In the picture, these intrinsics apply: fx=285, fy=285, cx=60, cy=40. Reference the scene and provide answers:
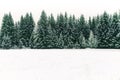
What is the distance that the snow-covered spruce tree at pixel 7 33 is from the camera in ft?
213

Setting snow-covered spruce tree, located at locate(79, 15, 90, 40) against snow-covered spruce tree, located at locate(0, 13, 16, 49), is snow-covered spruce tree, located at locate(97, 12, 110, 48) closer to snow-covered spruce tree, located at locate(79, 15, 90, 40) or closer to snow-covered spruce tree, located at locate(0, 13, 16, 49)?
snow-covered spruce tree, located at locate(79, 15, 90, 40)

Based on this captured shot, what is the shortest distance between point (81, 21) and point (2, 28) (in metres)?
19.8

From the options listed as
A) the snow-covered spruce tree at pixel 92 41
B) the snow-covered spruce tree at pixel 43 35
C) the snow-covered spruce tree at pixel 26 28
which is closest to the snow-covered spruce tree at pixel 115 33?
the snow-covered spruce tree at pixel 92 41

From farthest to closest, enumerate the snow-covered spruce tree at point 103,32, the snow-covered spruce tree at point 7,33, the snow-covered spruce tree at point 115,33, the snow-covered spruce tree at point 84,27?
1. the snow-covered spruce tree at point 84,27
2. the snow-covered spruce tree at point 7,33
3. the snow-covered spruce tree at point 103,32
4. the snow-covered spruce tree at point 115,33

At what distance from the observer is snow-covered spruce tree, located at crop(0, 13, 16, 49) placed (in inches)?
2554

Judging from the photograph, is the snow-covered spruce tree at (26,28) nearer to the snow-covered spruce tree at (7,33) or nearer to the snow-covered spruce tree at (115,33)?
the snow-covered spruce tree at (7,33)

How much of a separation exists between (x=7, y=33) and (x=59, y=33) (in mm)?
12240

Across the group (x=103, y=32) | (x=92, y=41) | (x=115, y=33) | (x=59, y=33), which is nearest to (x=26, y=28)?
(x=59, y=33)

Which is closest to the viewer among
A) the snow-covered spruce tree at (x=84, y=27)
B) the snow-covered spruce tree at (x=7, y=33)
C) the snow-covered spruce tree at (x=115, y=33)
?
the snow-covered spruce tree at (x=115, y=33)

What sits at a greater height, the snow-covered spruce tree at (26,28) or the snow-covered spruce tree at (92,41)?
the snow-covered spruce tree at (26,28)

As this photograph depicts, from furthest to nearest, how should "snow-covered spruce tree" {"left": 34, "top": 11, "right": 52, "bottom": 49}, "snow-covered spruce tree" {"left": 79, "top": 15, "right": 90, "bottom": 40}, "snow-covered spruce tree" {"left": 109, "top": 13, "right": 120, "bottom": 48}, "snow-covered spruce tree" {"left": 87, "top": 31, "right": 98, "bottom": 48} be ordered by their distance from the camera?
"snow-covered spruce tree" {"left": 79, "top": 15, "right": 90, "bottom": 40}
"snow-covered spruce tree" {"left": 87, "top": 31, "right": 98, "bottom": 48}
"snow-covered spruce tree" {"left": 34, "top": 11, "right": 52, "bottom": 49}
"snow-covered spruce tree" {"left": 109, "top": 13, "right": 120, "bottom": 48}

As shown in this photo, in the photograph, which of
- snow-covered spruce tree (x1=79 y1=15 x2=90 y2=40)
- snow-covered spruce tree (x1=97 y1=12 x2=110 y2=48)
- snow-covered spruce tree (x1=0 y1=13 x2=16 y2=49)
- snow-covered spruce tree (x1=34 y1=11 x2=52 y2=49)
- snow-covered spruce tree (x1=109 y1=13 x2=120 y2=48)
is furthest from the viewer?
snow-covered spruce tree (x1=79 y1=15 x2=90 y2=40)

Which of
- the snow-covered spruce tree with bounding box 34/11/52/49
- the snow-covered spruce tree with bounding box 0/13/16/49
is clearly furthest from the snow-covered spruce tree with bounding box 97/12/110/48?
the snow-covered spruce tree with bounding box 0/13/16/49
